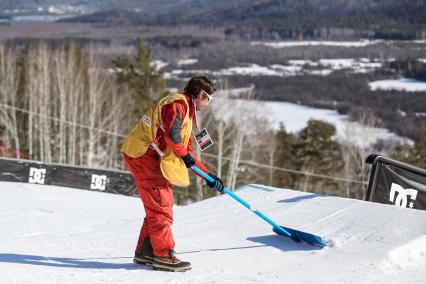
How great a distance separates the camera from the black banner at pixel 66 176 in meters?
13.8

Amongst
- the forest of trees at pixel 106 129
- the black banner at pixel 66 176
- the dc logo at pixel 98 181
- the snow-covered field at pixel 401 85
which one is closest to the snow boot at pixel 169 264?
the black banner at pixel 66 176

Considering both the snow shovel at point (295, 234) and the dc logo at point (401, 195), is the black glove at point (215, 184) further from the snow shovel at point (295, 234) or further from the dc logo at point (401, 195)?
the dc logo at point (401, 195)

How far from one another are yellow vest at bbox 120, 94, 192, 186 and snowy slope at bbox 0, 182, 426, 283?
83cm

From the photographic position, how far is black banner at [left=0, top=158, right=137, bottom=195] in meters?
13.8

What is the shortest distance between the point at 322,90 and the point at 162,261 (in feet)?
288

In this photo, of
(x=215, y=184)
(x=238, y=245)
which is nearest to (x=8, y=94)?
(x=238, y=245)

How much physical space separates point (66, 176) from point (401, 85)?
3172 centimetres

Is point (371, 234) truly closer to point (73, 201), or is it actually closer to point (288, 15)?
point (73, 201)

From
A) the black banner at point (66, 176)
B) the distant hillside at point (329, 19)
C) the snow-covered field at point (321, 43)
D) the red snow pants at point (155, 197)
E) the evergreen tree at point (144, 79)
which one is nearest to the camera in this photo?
the red snow pants at point (155, 197)

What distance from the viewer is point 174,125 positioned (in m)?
4.80

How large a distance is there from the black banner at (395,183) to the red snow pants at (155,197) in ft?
13.1

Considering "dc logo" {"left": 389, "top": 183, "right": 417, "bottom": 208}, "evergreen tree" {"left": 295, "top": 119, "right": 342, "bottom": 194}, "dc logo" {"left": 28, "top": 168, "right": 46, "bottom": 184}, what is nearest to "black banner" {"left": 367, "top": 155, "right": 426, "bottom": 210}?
"dc logo" {"left": 389, "top": 183, "right": 417, "bottom": 208}

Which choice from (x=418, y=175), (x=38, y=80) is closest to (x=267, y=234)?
(x=418, y=175)

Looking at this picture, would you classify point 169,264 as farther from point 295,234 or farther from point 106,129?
point 106,129
